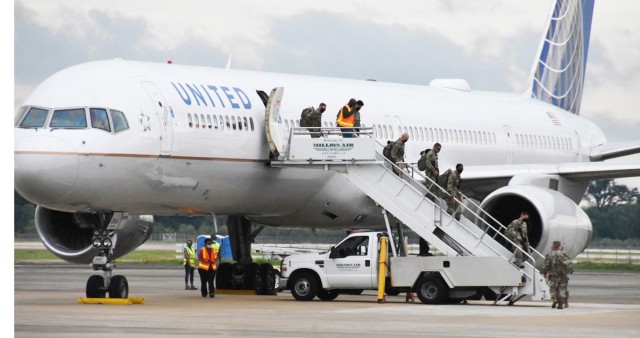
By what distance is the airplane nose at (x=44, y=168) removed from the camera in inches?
875

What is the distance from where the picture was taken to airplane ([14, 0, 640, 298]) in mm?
23188

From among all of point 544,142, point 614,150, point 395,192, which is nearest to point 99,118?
point 395,192

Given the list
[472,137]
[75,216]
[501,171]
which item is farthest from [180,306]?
[472,137]

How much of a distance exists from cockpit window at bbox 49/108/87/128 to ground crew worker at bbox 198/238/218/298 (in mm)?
5099

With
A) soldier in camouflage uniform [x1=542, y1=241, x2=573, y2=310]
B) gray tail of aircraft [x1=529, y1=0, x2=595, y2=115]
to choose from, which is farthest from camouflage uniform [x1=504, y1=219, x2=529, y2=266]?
gray tail of aircraft [x1=529, y1=0, x2=595, y2=115]

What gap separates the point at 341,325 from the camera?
1867cm

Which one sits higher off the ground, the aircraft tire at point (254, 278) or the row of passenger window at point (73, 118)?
the row of passenger window at point (73, 118)

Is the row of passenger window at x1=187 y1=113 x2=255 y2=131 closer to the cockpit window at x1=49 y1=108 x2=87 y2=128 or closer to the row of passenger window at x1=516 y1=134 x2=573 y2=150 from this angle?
the cockpit window at x1=49 y1=108 x2=87 y2=128

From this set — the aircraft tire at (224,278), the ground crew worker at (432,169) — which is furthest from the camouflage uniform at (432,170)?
the aircraft tire at (224,278)

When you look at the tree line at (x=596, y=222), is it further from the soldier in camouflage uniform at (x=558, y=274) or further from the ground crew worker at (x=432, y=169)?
the soldier in camouflage uniform at (x=558, y=274)

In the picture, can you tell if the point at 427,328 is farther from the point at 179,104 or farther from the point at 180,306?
the point at 179,104

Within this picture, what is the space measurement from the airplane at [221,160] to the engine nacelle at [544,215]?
0.03 metres

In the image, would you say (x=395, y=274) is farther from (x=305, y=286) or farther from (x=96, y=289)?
(x=96, y=289)

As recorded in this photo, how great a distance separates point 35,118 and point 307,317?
6.37 m
